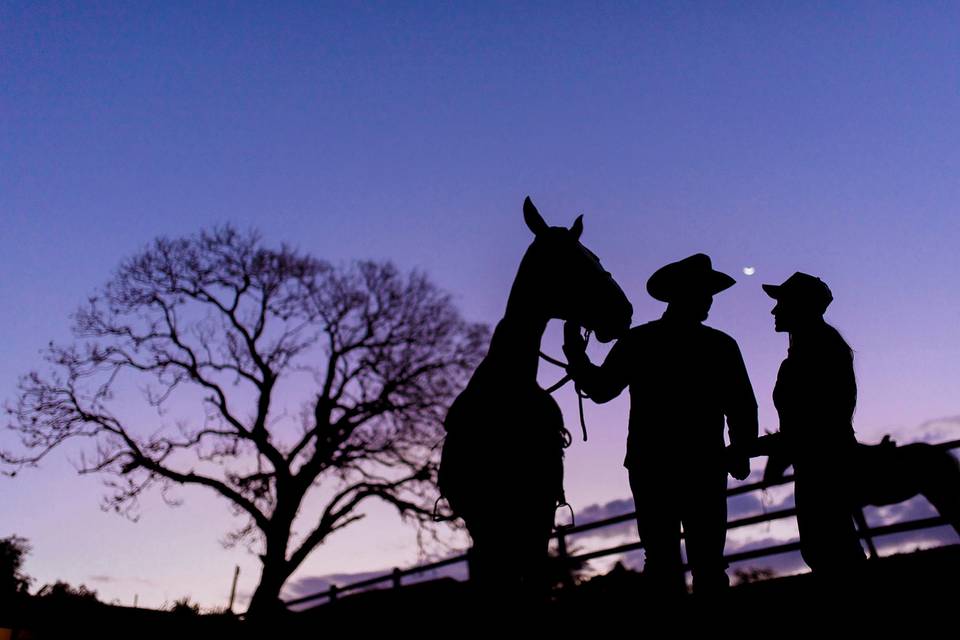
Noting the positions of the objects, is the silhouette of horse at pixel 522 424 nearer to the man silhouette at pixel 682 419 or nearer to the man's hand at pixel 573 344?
the man's hand at pixel 573 344

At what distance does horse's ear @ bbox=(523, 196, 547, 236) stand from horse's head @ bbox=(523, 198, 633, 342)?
0.13m

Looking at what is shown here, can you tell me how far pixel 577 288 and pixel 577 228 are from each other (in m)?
0.45

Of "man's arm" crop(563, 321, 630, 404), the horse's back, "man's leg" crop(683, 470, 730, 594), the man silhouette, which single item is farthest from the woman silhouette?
the horse's back

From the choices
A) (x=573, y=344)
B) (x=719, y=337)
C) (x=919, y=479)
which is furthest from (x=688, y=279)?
(x=919, y=479)

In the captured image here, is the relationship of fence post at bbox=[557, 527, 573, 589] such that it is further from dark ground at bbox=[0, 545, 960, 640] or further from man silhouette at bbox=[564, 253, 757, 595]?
man silhouette at bbox=[564, 253, 757, 595]

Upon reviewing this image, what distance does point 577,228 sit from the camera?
4234 millimetres

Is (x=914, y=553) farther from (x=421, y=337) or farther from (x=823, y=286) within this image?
(x=421, y=337)

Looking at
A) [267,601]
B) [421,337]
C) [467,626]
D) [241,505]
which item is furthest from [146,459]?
[467,626]

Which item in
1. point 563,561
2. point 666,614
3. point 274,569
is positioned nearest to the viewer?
point 666,614

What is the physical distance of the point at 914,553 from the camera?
18.2 ft

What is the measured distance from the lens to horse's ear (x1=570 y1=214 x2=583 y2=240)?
422 cm

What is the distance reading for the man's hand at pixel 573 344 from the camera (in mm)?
4043

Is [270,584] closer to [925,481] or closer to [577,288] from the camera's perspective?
[925,481]

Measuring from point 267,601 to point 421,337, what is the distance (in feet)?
29.0
